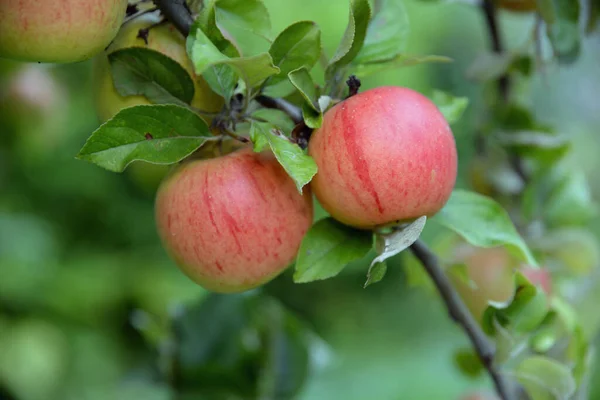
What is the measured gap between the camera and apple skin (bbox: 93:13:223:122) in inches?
18.6

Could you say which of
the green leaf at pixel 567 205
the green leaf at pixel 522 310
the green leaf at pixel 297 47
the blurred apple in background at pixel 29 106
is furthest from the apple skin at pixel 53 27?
the blurred apple in background at pixel 29 106

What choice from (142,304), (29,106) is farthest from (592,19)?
(142,304)

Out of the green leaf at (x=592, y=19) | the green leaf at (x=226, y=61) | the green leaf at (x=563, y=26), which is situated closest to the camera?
the green leaf at (x=226, y=61)

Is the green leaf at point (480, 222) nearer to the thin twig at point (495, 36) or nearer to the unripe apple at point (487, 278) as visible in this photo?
the unripe apple at point (487, 278)

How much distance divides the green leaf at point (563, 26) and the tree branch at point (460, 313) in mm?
278

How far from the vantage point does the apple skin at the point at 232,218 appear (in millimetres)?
439

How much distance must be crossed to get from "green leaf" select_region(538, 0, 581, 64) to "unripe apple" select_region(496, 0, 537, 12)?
0.11 m

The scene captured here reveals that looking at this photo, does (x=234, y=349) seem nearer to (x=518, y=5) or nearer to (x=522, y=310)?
(x=522, y=310)

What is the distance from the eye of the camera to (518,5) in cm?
78

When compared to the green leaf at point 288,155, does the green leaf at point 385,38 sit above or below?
below

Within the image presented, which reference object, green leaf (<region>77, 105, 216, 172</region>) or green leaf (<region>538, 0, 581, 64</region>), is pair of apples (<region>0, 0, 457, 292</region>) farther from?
green leaf (<region>538, 0, 581, 64</region>)

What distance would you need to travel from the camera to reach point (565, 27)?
0.66m

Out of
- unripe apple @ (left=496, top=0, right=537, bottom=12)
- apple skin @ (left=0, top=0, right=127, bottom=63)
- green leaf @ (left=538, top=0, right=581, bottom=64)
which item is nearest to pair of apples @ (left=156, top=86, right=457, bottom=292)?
apple skin @ (left=0, top=0, right=127, bottom=63)

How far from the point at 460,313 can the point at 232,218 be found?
0.20 meters
